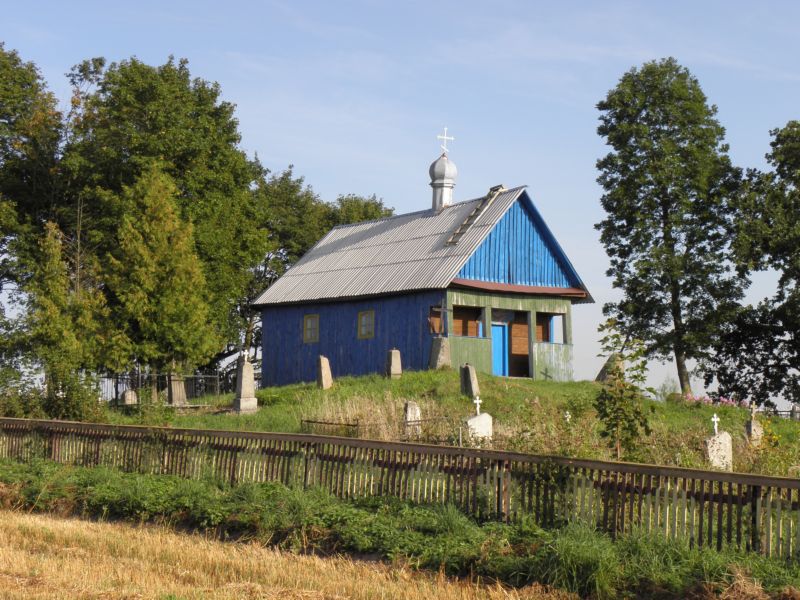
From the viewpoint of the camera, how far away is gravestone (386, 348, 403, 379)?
28000mm

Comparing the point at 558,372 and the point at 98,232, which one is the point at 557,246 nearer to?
the point at 558,372

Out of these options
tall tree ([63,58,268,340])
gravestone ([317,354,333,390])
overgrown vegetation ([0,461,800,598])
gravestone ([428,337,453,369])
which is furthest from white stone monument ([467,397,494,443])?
tall tree ([63,58,268,340])

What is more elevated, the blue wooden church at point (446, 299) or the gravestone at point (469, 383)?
the blue wooden church at point (446, 299)

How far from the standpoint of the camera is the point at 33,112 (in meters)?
41.6

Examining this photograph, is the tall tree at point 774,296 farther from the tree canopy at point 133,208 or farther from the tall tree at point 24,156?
the tall tree at point 24,156

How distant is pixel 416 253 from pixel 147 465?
1733 centimetres

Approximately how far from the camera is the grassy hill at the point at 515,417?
1498cm

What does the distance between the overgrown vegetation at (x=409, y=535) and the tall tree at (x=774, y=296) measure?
25825mm

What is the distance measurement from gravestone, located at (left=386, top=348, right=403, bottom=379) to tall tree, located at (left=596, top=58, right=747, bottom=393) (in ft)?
36.4

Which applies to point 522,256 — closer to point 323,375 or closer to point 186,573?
point 323,375

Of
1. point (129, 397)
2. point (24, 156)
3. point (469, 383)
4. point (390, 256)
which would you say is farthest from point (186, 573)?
point (24, 156)

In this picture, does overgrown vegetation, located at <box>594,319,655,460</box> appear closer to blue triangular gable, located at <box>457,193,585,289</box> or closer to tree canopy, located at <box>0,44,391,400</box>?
blue triangular gable, located at <box>457,193,585,289</box>

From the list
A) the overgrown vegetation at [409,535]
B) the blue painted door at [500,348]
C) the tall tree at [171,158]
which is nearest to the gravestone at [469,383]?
the blue painted door at [500,348]

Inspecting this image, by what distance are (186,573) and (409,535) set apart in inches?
98.2
